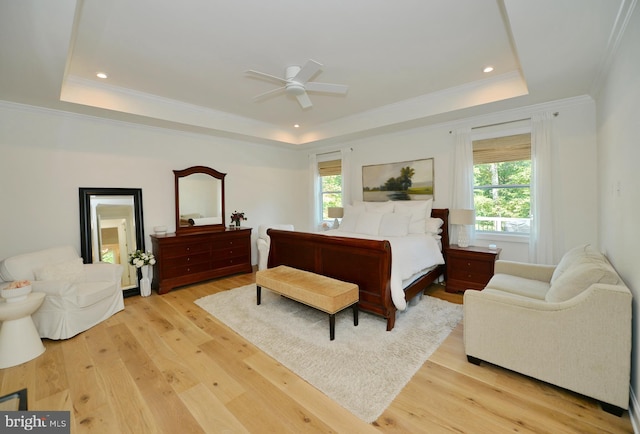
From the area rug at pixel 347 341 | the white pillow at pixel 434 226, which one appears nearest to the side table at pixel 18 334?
the area rug at pixel 347 341

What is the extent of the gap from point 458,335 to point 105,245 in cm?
467

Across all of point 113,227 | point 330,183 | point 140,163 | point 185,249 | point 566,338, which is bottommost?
point 566,338

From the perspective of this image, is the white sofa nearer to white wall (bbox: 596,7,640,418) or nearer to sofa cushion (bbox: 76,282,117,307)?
white wall (bbox: 596,7,640,418)

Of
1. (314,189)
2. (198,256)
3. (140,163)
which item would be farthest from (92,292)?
(314,189)

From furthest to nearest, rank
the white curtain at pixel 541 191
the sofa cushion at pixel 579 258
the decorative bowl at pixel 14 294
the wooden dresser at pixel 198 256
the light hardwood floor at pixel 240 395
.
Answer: the wooden dresser at pixel 198 256 < the white curtain at pixel 541 191 < the decorative bowl at pixel 14 294 < the sofa cushion at pixel 579 258 < the light hardwood floor at pixel 240 395

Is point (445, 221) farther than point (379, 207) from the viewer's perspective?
No

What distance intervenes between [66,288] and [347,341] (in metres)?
2.91

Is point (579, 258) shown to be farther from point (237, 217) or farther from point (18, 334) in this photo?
point (18, 334)

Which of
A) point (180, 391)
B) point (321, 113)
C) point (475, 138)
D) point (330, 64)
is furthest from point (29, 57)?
point (475, 138)

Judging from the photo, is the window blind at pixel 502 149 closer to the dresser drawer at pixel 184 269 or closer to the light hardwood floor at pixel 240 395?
the light hardwood floor at pixel 240 395

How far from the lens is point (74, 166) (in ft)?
11.8

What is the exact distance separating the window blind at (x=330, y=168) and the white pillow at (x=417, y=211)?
180cm

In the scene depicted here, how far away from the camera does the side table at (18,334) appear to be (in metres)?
2.27

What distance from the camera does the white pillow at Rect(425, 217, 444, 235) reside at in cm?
406
